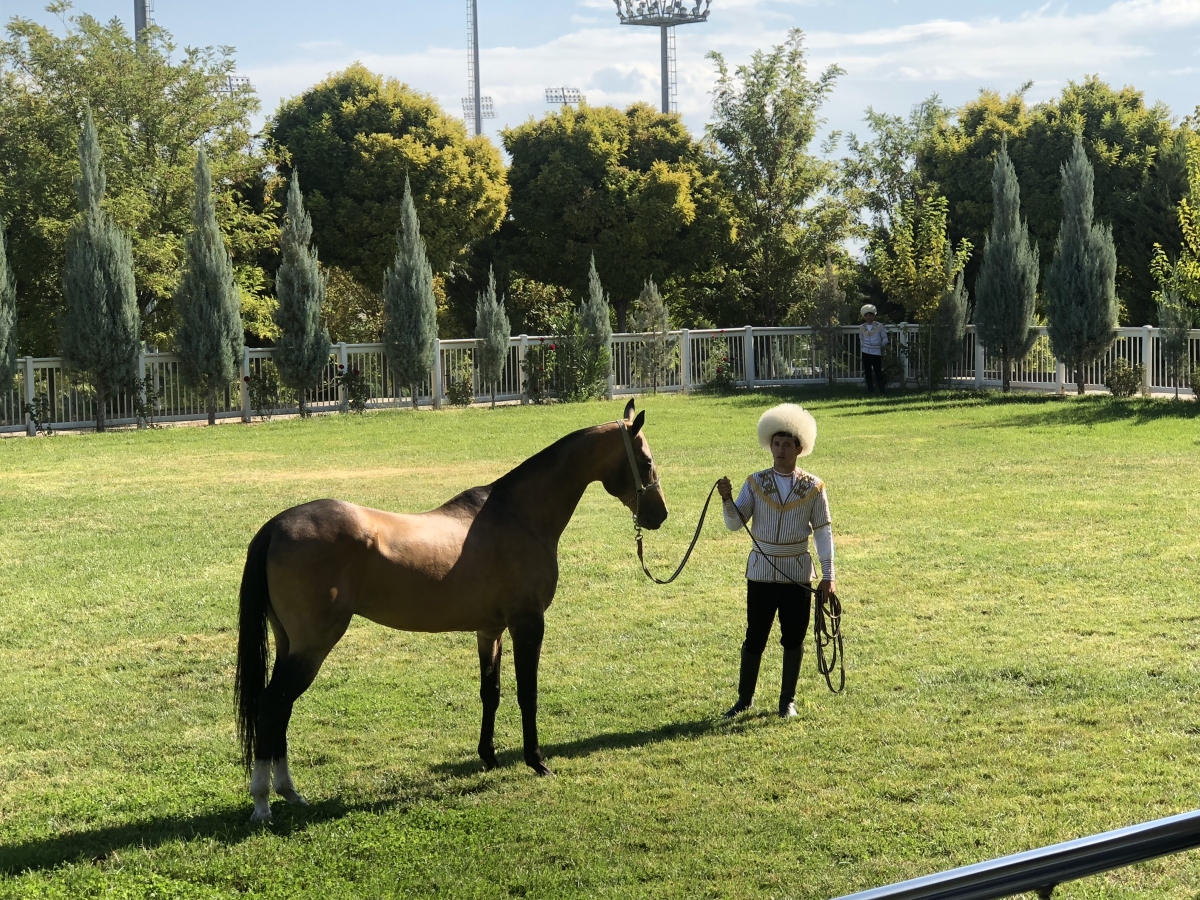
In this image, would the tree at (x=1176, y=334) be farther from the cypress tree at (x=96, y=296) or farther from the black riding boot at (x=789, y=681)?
the black riding boot at (x=789, y=681)

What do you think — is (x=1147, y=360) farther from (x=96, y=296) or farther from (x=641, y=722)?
(x=641, y=722)

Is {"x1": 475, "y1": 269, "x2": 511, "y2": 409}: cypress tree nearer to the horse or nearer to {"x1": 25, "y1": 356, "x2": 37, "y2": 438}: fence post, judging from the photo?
{"x1": 25, "y1": 356, "x2": 37, "y2": 438}: fence post

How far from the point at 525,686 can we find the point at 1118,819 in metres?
2.59

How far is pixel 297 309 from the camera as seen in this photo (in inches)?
1008

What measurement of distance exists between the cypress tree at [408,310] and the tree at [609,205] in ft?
32.1

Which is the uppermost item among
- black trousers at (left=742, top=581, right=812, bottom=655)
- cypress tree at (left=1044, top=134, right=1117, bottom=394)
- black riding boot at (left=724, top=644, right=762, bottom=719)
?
cypress tree at (left=1044, top=134, right=1117, bottom=394)

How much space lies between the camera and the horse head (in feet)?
20.2

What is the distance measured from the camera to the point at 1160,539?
10898 mm

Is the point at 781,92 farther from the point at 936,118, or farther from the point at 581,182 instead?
the point at 936,118

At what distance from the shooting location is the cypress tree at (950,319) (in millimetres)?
28188

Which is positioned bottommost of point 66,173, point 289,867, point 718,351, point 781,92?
point 289,867

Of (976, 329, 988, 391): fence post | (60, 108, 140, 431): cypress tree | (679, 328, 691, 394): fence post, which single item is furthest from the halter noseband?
(679, 328, 691, 394): fence post

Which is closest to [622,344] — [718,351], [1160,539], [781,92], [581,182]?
[718,351]

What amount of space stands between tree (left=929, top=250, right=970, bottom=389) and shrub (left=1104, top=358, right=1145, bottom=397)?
14.0ft
